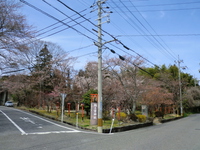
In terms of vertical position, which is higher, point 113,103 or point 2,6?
point 2,6

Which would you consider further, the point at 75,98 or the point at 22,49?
the point at 75,98

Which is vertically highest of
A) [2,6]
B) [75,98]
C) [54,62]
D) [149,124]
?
[2,6]

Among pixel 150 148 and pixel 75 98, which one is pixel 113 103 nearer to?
pixel 75 98

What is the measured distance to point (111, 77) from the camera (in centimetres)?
2548

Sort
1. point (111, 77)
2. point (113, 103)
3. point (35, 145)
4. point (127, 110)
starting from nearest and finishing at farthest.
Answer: point (35, 145), point (113, 103), point (127, 110), point (111, 77)

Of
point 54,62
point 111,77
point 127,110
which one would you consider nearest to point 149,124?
point 127,110

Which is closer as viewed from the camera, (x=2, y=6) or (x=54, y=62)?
(x=2, y=6)

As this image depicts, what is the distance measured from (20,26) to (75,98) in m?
11.5

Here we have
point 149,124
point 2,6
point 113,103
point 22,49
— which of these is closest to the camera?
point 2,6

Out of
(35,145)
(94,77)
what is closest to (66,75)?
(94,77)

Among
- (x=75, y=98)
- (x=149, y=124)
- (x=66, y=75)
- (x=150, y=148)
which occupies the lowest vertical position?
(x=149, y=124)

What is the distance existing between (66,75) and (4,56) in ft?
30.5

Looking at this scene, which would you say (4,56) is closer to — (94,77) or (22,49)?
(22,49)

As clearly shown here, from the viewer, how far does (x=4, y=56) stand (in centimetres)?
1340
